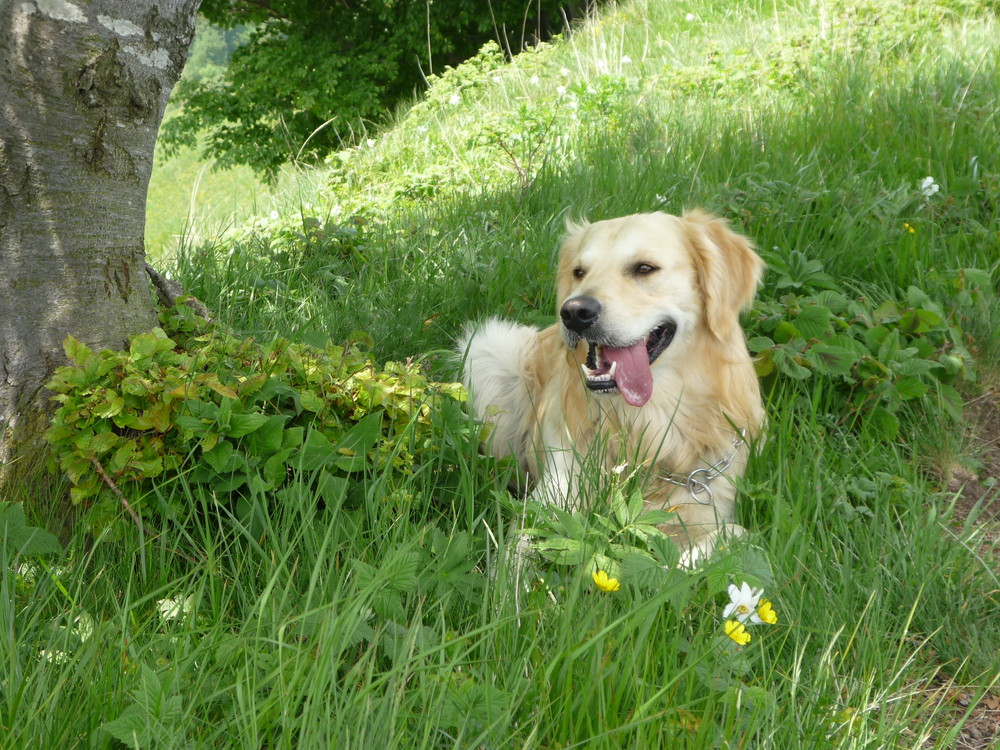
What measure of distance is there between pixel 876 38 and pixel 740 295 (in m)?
4.33

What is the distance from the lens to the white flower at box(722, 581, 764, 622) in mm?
1627

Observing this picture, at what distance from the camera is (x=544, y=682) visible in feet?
4.74

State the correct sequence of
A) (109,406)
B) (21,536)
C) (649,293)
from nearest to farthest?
(21,536) → (109,406) → (649,293)

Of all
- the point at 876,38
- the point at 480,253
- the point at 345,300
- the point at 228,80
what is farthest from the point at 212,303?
the point at 228,80

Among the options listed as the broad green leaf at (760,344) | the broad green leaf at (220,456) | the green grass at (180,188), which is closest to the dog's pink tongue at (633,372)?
the broad green leaf at (760,344)

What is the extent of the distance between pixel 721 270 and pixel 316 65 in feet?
48.0

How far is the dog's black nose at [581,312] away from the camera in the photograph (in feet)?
8.29

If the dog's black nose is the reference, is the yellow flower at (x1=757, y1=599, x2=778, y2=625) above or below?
below

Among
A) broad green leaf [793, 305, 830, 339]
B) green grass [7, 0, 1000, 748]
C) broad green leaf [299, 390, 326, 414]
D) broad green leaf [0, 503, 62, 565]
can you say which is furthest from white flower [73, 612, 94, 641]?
broad green leaf [793, 305, 830, 339]

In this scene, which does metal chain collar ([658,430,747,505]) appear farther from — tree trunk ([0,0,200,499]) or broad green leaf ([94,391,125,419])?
tree trunk ([0,0,200,499])

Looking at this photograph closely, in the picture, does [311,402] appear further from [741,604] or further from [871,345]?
[871,345]

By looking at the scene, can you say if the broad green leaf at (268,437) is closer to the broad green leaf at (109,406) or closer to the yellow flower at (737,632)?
the broad green leaf at (109,406)

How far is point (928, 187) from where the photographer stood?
3.77m

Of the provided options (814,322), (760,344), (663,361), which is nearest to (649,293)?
(663,361)
